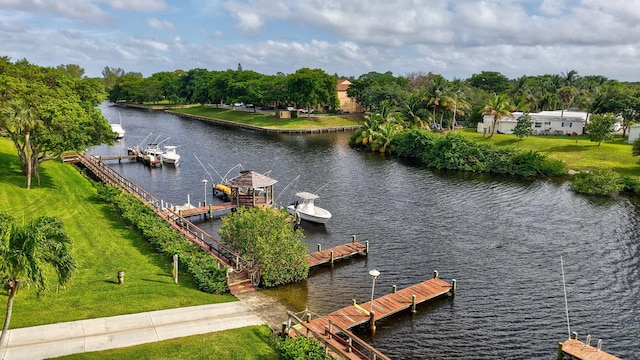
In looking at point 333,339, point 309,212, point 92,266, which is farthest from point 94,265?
point 309,212

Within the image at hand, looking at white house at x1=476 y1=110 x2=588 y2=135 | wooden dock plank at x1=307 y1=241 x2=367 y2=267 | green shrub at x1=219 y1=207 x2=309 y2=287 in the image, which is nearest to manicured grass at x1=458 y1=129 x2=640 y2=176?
white house at x1=476 y1=110 x2=588 y2=135

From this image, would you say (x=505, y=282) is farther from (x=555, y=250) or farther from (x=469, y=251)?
(x=555, y=250)

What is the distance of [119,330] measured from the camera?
2162 cm

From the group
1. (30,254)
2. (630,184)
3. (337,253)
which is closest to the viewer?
(30,254)

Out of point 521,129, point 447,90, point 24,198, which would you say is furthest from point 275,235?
point 447,90

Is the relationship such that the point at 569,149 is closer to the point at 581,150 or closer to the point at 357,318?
the point at 581,150

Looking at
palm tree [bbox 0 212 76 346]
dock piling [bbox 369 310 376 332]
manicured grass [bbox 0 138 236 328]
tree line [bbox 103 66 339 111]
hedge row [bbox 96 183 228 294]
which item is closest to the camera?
palm tree [bbox 0 212 76 346]

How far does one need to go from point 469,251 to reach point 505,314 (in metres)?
10.5

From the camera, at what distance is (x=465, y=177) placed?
6775cm

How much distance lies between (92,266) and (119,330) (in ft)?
28.8

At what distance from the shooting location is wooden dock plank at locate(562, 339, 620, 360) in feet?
78.3

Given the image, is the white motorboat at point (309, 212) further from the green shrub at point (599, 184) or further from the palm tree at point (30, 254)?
the green shrub at point (599, 184)

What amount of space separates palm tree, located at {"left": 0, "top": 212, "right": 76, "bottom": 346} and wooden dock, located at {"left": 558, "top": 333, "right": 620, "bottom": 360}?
25053 millimetres

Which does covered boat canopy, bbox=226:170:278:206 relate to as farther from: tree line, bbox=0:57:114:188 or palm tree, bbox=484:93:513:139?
palm tree, bbox=484:93:513:139
